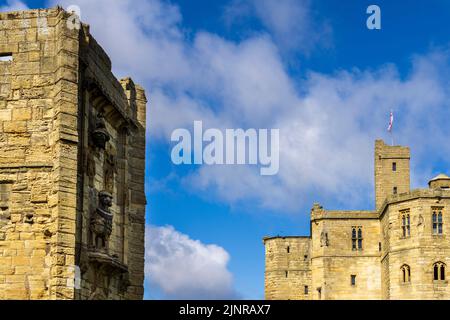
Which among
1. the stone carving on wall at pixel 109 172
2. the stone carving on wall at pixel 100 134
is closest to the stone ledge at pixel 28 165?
the stone carving on wall at pixel 100 134

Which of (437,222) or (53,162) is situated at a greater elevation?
(437,222)

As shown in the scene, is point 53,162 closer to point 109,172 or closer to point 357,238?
point 109,172

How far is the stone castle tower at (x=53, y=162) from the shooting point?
662 inches

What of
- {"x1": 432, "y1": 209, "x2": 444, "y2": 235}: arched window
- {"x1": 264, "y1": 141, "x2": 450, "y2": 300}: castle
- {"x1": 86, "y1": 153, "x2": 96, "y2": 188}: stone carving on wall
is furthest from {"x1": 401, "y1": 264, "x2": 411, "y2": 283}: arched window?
{"x1": 86, "y1": 153, "x2": 96, "y2": 188}: stone carving on wall

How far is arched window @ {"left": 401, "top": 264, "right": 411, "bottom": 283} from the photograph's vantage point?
55.2m

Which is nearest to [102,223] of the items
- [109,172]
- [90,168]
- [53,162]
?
[90,168]

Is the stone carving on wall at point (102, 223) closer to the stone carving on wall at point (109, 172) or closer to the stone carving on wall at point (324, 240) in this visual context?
the stone carving on wall at point (109, 172)

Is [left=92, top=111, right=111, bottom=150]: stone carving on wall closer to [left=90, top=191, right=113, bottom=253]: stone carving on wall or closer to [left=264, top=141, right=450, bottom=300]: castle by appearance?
[left=90, top=191, right=113, bottom=253]: stone carving on wall

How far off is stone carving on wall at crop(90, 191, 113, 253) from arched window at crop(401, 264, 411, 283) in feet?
129

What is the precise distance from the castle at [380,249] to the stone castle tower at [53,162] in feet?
126

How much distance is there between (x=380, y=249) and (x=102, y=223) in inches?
1860

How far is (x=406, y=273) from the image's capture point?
5562cm
